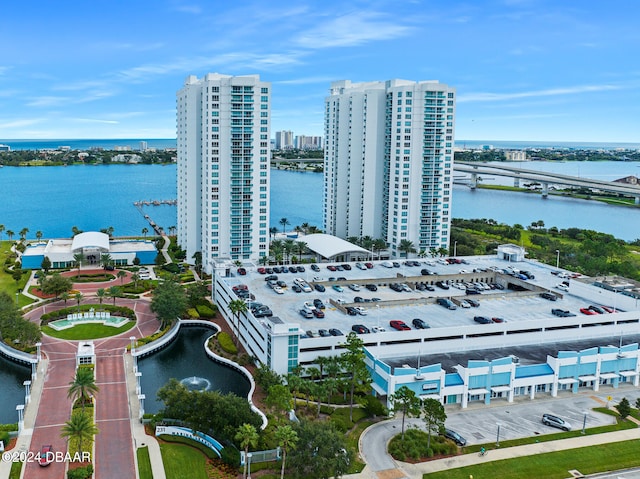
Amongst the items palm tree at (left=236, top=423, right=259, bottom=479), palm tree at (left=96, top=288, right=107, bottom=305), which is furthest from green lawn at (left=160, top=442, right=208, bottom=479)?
palm tree at (left=96, top=288, right=107, bottom=305)

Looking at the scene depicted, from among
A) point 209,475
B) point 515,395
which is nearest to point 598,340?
point 515,395

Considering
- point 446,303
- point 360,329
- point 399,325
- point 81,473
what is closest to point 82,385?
point 81,473

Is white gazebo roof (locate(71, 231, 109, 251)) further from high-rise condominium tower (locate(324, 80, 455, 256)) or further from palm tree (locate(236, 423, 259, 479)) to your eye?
palm tree (locate(236, 423, 259, 479))

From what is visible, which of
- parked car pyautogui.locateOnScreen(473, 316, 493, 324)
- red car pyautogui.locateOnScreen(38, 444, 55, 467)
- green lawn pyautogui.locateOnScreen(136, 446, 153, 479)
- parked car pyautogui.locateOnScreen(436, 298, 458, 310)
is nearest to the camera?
green lawn pyautogui.locateOnScreen(136, 446, 153, 479)

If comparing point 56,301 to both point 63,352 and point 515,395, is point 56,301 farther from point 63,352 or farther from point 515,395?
point 515,395

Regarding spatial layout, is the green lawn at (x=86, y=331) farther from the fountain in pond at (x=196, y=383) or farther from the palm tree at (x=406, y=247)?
the palm tree at (x=406, y=247)

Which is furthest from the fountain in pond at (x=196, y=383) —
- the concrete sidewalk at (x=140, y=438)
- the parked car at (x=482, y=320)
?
the parked car at (x=482, y=320)

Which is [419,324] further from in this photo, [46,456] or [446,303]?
[46,456]
